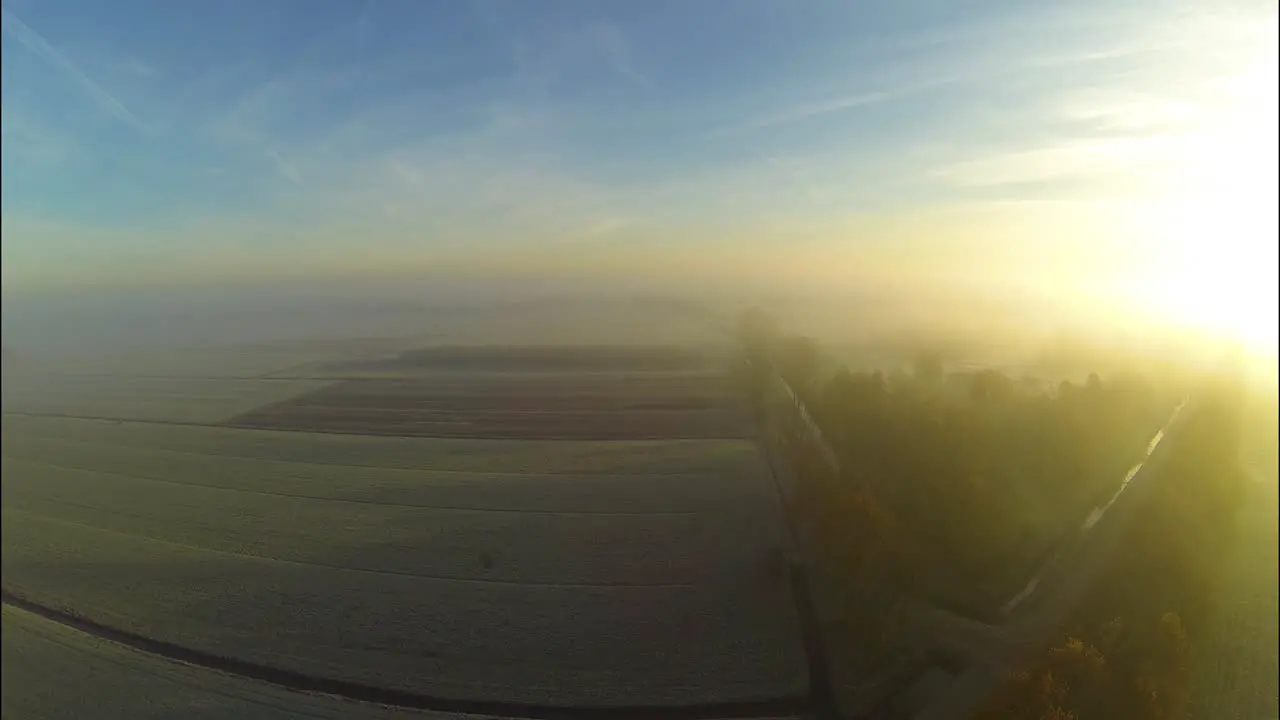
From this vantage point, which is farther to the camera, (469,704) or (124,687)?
(469,704)

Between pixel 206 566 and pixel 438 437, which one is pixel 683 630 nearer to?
pixel 206 566

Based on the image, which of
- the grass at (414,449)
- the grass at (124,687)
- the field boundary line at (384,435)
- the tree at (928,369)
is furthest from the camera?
the tree at (928,369)

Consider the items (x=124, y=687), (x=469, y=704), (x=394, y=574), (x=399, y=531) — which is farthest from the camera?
(x=399, y=531)

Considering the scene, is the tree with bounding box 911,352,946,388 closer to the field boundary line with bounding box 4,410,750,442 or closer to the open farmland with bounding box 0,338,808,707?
the field boundary line with bounding box 4,410,750,442

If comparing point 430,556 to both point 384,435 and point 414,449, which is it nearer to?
point 414,449

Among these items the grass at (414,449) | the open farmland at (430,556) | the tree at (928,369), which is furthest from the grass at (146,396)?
the tree at (928,369)

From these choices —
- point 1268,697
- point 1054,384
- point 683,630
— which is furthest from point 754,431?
point 1268,697

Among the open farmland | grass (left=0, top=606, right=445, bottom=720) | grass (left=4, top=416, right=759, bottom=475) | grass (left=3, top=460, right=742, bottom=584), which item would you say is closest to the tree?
grass (left=4, top=416, right=759, bottom=475)

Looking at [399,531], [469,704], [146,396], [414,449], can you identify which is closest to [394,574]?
[399,531]

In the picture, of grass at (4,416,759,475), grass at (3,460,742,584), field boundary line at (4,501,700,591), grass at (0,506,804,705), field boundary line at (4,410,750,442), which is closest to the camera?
grass at (0,506,804,705)

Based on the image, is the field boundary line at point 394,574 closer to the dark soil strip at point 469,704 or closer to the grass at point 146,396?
the dark soil strip at point 469,704
